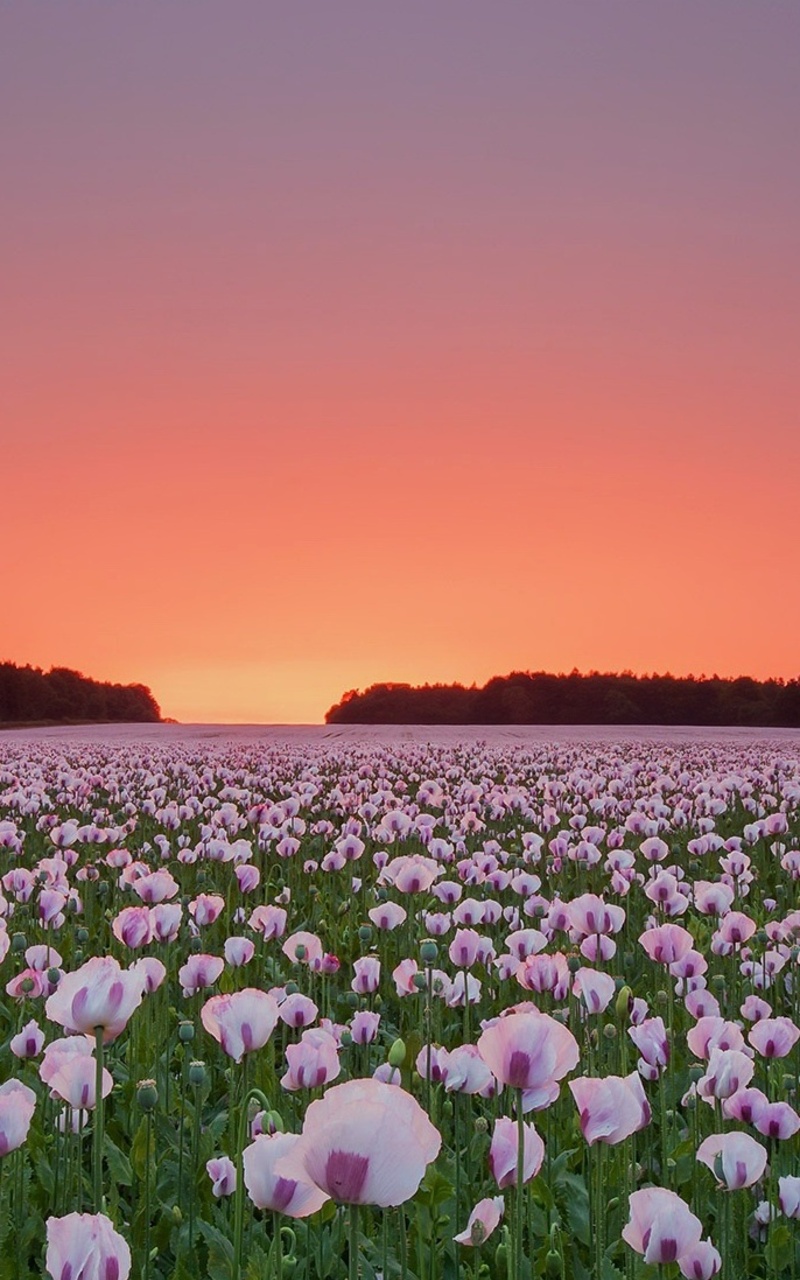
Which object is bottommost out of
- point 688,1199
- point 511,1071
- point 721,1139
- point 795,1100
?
point 688,1199

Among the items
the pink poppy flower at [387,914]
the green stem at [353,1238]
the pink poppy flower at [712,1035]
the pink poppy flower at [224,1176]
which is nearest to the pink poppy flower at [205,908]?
the pink poppy flower at [387,914]

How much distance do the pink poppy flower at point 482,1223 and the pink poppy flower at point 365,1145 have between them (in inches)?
35.3

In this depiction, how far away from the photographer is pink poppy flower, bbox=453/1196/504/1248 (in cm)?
212

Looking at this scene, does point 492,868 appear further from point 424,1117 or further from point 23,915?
point 424,1117

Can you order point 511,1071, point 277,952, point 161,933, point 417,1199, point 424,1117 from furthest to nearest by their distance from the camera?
point 277,952 → point 161,933 → point 417,1199 → point 511,1071 → point 424,1117

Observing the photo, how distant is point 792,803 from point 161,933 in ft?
26.6

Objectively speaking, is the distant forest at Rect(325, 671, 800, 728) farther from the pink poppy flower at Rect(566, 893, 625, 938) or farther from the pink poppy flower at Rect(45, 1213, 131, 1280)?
the pink poppy flower at Rect(45, 1213, 131, 1280)

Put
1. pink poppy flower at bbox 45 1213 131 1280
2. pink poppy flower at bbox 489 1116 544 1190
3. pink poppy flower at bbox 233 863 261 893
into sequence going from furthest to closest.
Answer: pink poppy flower at bbox 233 863 261 893
pink poppy flower at bbox 489 1116 544 1190
pink poppy flower at bbox 45 1213 131 1280

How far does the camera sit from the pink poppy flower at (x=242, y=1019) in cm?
216

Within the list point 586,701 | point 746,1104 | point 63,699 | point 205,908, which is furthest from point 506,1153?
point 63,699

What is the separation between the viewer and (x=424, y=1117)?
1339mm

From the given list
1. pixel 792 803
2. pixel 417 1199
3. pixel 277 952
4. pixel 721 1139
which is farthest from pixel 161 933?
pixel 792 803

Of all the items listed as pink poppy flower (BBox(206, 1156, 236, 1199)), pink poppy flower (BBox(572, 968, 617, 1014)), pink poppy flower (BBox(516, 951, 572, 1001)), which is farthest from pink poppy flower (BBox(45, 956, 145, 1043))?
pink poppy flower (BBox(572, 968, 617, 1014))

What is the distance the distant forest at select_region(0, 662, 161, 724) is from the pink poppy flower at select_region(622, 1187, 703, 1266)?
310 feet
